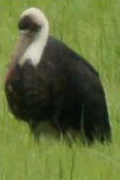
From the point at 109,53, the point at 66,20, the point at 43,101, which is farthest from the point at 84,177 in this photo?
the point at 66,20

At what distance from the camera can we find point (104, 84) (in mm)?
10203

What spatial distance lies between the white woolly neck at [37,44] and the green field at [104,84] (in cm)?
49

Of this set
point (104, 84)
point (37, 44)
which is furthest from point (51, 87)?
point (104, 84)

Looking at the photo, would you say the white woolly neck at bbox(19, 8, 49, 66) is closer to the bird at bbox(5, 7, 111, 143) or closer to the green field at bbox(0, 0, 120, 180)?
the bird at bbox(5, 7, 111, 143)

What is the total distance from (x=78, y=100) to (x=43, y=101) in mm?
365

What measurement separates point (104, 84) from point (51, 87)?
180 cm

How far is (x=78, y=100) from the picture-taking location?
873cm

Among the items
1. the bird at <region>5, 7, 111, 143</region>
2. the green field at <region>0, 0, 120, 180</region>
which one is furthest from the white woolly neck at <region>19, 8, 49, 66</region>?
the green field at <region>0, 0, 120, 180</region>

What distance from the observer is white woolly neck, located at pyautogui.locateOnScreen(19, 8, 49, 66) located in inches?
336

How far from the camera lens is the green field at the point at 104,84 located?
718 cm

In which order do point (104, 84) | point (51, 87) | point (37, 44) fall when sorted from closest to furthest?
point (51, 87) < point (37, 44) < point (104, 84)

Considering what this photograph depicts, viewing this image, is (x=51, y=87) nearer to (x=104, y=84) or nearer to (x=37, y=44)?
(x=37, y=44)

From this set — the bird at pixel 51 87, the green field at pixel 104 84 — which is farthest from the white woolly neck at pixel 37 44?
the green field at pixel 104 84

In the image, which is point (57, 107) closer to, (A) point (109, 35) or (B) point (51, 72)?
(B) point (51, 72)
